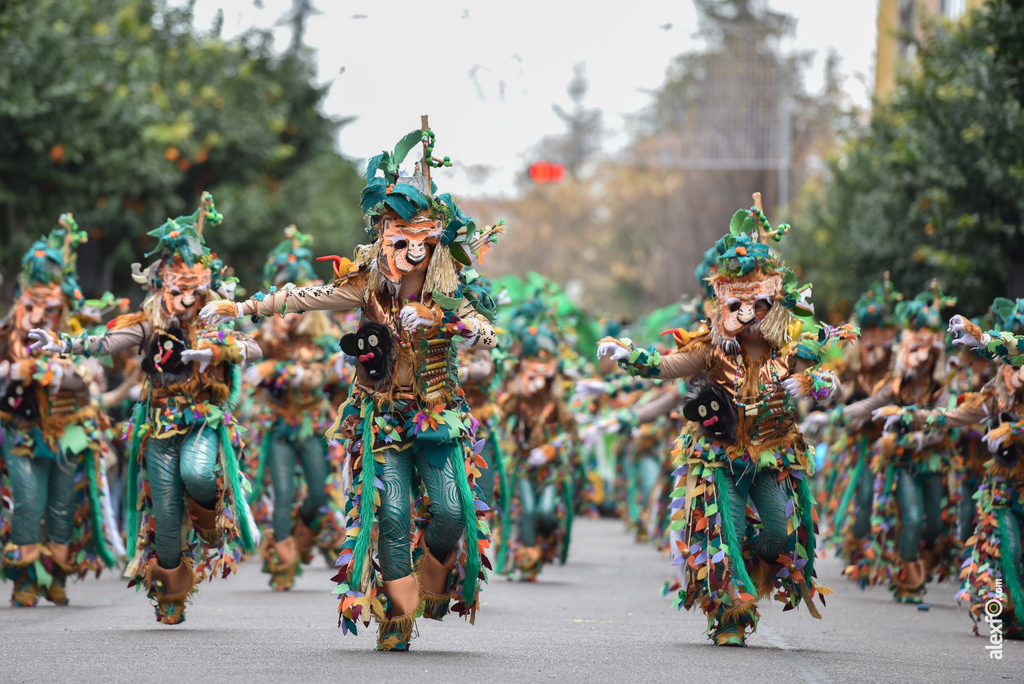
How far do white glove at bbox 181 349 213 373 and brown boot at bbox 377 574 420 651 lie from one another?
7.00ft

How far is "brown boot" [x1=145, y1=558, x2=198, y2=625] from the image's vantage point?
28.8 feet

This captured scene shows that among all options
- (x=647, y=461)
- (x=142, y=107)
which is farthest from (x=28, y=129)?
(x=647, y=461)

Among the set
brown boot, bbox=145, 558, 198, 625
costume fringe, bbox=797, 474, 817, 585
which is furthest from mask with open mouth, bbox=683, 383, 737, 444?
brown boot, bbox=145, 558, 198, 625

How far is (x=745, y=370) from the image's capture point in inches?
341

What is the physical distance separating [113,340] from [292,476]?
3.20 meters

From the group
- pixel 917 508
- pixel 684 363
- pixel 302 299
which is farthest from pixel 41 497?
pixel 917 508

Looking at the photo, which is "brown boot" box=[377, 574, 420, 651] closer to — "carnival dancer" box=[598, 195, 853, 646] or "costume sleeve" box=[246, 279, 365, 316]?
"costume sleeve" box=[246, 279, 365, 316]

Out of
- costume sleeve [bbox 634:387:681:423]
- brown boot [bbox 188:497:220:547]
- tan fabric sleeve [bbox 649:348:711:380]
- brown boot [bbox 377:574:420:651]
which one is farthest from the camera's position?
costume sleeve [bbox 634:387:681:423]

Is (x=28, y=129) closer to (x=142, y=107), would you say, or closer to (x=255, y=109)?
(x=142, y=107)

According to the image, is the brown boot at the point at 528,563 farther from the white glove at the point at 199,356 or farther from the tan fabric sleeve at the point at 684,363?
the white glove at the point at 199,356

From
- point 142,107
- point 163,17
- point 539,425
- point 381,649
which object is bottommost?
point 381,649

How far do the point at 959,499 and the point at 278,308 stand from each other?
6.16 m

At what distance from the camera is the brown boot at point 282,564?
1173 cm

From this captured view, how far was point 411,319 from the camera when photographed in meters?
7.57
